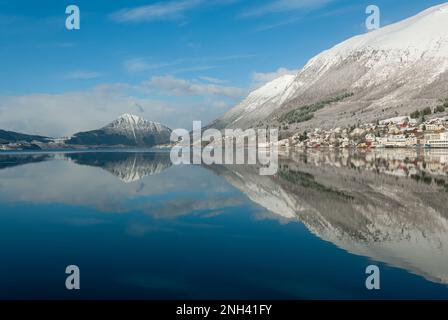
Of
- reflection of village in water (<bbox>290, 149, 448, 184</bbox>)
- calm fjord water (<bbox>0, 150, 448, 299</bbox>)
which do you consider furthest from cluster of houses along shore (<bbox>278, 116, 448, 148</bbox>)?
calm fjord water (<bbox>0, 150, 448, 299</bbox>)

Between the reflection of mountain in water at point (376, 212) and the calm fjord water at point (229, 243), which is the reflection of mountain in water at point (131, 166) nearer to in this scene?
the reflection of mountain in water at point (376, 212)

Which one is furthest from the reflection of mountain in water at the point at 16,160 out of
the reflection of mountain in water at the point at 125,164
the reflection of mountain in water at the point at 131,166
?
the reflection of mountain in water at the point at 131,166

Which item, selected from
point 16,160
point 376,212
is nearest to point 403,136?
point 16,160

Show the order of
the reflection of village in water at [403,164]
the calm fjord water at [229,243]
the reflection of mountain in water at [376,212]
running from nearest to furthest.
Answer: the calm fjord water at [229,243]
the reflection of mountain in water at [376,212]
the reflection of village in water at [403,164]

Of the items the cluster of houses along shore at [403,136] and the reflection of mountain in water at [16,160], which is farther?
the cluster of houses along shore at [403,136]

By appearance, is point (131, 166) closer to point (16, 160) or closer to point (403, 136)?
point (16, 160)

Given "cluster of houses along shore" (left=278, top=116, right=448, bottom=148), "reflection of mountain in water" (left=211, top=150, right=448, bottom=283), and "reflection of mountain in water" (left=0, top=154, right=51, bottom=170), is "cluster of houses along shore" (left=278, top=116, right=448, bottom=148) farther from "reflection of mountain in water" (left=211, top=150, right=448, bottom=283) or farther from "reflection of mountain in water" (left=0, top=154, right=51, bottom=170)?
"reflection of mountain in water" (left=211, top=150, right=448, bottom=283)
